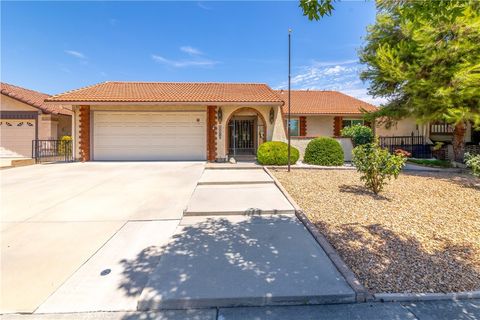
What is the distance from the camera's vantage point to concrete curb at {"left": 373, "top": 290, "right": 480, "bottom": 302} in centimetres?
287

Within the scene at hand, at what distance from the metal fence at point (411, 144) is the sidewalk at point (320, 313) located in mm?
14942

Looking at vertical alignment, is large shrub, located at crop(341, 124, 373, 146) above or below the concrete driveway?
above

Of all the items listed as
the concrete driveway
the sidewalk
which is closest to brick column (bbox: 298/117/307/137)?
the concrete driveway

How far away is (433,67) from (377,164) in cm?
751

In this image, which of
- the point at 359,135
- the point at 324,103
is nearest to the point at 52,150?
the point at 359,135

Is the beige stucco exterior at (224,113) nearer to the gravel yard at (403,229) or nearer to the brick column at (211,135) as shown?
the brick column at (211,135)

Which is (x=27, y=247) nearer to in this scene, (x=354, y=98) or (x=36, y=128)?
(x=36, y=128)

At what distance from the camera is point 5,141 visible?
16766mm

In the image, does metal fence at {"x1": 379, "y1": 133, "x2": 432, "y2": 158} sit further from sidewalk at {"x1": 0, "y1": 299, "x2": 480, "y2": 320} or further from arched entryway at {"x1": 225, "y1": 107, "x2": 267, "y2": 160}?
sidewalk at {"x1": 0, "y1": 299, "x2": 480, "y2": 320}

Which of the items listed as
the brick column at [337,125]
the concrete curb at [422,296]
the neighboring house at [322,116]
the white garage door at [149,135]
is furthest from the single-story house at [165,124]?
the concrete curb at [422,296]

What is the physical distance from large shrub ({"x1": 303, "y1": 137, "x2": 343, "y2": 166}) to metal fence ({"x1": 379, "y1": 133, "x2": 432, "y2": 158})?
5.09m

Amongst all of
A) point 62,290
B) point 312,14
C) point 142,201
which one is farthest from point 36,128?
point 312,14

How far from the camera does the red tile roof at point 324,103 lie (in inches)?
779

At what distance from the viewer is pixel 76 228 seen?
4.82 meters
